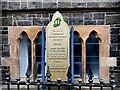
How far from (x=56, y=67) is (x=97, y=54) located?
3.02ft

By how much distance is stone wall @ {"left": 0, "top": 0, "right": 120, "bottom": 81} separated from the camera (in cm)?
590

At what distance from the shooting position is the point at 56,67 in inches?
227

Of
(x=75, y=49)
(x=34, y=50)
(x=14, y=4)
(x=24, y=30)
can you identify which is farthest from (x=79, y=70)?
(x=14, y=4)

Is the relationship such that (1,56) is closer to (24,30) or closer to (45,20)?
(24,30)

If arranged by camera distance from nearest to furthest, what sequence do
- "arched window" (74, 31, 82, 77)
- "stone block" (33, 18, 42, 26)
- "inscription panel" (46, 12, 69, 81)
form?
"inscription panel" (46, 12, 69, 81) < "stone block" (33, 18, 42, 26) < "arched window" (74, 31, 82, 77)

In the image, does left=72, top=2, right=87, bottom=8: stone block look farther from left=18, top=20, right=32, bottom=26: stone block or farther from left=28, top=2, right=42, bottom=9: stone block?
left=18, top=20, right=32, bottom=26: stone block

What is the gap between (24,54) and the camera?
20.4 feet

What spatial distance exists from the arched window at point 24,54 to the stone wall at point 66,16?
0.27 meters

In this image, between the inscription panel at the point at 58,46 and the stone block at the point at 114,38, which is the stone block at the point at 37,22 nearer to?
the inscription panel at the point at 58,46

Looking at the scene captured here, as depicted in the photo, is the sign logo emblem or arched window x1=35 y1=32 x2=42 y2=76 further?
arched window x1=35 y1=32 x2=42 y2=76

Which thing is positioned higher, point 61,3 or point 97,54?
point 61,3

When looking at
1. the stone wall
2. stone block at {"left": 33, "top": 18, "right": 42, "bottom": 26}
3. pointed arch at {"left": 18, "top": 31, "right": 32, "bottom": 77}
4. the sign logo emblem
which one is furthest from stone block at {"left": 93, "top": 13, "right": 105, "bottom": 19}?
pointed arch at {"left": 18, "top": 31, "right": 32, "bottom": 77}

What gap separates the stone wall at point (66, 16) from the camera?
5.90m

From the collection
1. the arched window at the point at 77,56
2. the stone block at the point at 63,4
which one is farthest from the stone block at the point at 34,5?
the arched window at the point at 77,56
